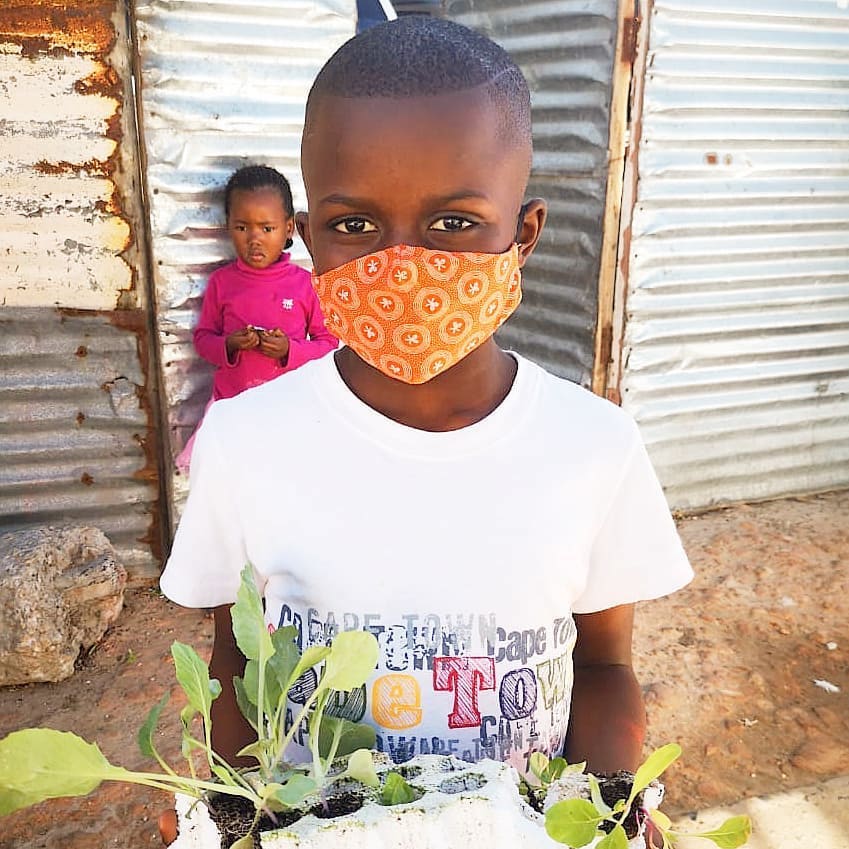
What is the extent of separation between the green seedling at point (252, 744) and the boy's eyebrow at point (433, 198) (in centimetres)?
44

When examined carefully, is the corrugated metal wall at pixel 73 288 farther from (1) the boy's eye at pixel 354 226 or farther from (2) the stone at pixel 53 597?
(1) the boy's eye at pixel 354 226

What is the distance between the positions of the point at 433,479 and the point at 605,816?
45 cm

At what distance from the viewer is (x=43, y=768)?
0.78 metres

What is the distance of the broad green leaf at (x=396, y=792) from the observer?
2.79 feet

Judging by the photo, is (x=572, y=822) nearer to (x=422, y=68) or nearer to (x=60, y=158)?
(x=422, y=68)

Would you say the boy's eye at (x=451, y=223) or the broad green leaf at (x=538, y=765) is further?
the boy's eye at (x=451, y=223)

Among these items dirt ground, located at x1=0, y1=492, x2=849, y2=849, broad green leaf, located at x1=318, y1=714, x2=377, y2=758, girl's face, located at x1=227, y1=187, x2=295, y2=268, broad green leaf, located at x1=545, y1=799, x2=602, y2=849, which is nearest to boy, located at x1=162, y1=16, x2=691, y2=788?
broad green leaf, located at x1=318, y1=714, x2=377, y2=758

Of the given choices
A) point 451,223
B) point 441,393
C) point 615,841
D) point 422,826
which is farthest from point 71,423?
point 615,841

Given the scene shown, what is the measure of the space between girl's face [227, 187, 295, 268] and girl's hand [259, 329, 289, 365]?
29cm

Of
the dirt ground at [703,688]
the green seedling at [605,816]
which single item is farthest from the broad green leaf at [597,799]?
the dirt ground at [703,688]

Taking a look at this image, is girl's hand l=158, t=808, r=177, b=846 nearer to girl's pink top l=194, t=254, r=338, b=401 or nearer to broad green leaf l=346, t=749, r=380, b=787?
broad green leaf l=346, t=749, r=380, b=787

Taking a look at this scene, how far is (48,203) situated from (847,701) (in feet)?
11.6

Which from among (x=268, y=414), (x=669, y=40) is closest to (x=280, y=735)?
(x=268, y=414)

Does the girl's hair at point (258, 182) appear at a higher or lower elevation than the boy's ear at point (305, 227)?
lower
